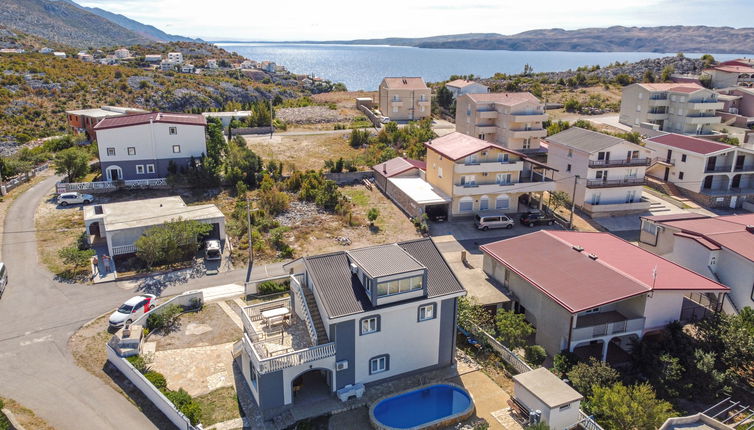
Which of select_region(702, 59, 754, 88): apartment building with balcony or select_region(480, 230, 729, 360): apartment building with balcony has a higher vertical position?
select_region(702, 59, 754, 88): apartment building with balcony

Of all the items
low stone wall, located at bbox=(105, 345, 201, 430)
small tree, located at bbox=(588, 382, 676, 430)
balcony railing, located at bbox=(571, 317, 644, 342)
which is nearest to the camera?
small tree, located at bbox=(588, 382, 676, 430)

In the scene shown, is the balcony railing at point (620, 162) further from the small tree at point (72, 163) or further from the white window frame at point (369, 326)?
the small tree at point (72, 163)

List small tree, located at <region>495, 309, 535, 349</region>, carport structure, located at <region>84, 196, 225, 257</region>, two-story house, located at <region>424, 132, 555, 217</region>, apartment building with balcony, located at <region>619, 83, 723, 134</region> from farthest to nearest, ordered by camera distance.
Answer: apartment building with balcony, located at <region>619, 83, 723, 134</region>
two-story house, located at <region>424, 132, 555, 217</region>
carport structure, located at <region>84, 196, 225, 257</region>
small tree, located at <region>495, 309, 535, 349</region>

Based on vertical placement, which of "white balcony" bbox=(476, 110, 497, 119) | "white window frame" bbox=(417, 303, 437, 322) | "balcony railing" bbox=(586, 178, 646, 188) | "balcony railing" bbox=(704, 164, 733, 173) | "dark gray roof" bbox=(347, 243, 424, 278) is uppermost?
"white balcony" bbox=(476, 110, 497, 119)

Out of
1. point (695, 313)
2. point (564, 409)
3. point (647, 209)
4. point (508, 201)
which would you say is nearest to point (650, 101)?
point (647, 209)

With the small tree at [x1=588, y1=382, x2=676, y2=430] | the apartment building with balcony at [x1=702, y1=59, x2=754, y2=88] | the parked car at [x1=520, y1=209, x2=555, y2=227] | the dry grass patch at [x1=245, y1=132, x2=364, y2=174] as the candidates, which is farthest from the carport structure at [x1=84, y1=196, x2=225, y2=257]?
the apartment building with balcony at [x1=702, y1=59, x2=754, y2=88]

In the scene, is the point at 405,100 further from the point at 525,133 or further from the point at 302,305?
the point at 302,305

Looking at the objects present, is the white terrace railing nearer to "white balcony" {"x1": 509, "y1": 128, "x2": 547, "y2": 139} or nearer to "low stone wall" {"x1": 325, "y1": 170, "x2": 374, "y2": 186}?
"low stone wall" {"x1": 325, "y1": 170, "x2": 374, "y2": 186}
